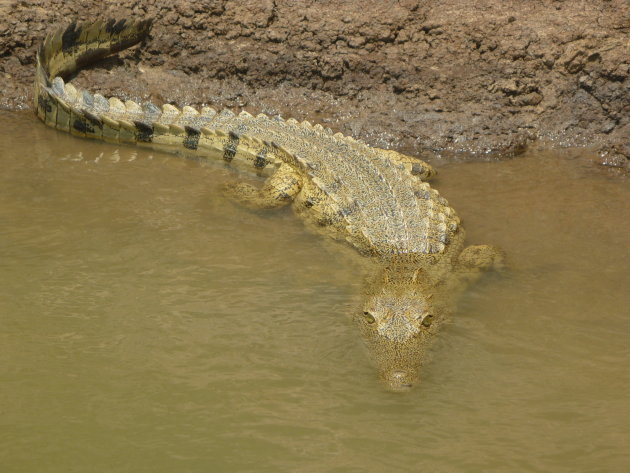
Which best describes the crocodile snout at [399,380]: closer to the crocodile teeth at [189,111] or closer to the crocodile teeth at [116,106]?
the crocodile teeth at [189,111]

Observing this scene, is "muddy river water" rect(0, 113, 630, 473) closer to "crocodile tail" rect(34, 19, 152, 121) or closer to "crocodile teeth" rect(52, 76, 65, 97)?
"crocodile teeth" rect(52, 76, 65, 97)

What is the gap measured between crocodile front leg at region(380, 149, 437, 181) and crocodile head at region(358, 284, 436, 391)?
1.84 m

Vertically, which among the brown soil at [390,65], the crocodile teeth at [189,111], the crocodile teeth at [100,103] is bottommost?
the crocodile teeth at [100,103]

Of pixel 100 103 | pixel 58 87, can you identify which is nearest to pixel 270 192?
pixel 100 103

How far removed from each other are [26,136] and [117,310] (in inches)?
122

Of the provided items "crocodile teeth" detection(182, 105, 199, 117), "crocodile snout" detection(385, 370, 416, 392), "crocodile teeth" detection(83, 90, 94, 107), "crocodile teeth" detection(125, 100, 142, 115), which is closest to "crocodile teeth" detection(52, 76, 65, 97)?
"crocodile teeth" detection(83, 90, 94, 107)

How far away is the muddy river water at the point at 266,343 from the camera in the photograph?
3.40 metres

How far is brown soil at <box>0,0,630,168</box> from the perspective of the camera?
6.95 m

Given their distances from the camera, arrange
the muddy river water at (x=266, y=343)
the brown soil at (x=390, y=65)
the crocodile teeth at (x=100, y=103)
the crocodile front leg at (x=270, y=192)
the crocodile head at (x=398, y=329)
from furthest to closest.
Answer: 1. the brown soil at (x=390, y=65)
2. the crocodile teeth at (x=100, y=103)
3. the crocodile front leg at (x=270, y=192)
4. the crocodile head at (x=398, y=329)
5. the muddy river water at (x=266, y=343)

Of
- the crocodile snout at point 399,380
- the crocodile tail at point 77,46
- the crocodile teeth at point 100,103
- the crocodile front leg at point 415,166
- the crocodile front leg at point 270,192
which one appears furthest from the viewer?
the crocodile tail at point 77,46

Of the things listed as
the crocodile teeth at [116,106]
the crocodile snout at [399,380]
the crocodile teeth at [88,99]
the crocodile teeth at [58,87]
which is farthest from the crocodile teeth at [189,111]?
the crocodile snout at [399,380]

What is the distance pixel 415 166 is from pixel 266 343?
2692mm

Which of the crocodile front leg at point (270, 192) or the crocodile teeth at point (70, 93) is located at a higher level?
the crocodile teeth at point (70, 93)

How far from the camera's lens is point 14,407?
11.6 feet
